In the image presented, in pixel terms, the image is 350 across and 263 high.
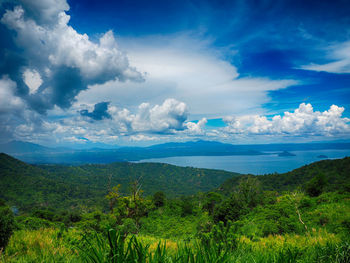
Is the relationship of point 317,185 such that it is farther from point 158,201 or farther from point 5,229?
point 5,229

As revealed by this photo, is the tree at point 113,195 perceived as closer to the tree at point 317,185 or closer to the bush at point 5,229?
the bush at point 5,229

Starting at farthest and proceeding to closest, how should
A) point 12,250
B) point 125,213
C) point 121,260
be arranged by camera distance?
point 125,213, point 12,250, point 121,260

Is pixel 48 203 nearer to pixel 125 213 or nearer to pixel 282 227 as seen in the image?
pixel 125 213

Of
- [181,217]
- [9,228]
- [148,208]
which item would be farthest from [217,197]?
[9,228]

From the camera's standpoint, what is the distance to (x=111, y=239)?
135cm

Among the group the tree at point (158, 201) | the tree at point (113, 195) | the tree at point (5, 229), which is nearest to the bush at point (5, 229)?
the tree at point (5, 229)

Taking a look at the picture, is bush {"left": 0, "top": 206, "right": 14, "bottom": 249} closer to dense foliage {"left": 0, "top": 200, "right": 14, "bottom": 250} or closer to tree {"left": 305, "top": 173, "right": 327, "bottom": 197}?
dense foliage {"left": 0, "top": 200, "right": 14, "bottom": 250}

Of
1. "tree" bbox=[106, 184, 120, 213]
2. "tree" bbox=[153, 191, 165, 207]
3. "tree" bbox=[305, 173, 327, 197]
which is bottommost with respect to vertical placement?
"tree" bbox=[153, 191, 165, 207]

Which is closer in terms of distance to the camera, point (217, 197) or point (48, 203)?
point (217, 197)

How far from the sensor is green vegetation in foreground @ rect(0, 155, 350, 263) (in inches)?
61.2

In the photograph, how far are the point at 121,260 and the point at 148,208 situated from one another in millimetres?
24823

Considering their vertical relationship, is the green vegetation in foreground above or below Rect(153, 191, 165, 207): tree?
above

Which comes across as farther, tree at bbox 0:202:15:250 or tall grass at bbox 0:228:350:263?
tree at bbox 0:202:15:250

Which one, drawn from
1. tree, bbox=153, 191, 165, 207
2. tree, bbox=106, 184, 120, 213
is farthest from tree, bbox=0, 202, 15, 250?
tree, bbox=153, 191, 165, 207
